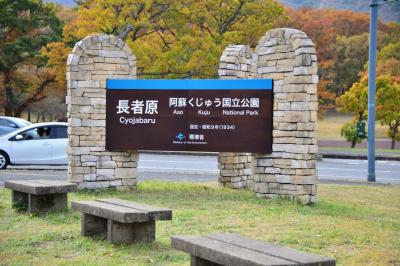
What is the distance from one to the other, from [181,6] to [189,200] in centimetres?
1966

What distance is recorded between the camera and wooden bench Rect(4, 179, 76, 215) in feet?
34.6

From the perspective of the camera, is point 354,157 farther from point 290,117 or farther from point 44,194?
point 44,194

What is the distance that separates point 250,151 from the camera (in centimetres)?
1346

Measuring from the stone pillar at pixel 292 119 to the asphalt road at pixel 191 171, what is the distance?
5457 millimetres

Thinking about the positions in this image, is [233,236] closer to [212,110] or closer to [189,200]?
[189,200]

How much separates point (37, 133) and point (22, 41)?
20.3 meters

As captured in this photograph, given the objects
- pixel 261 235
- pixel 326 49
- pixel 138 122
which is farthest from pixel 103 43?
pixel 326 49

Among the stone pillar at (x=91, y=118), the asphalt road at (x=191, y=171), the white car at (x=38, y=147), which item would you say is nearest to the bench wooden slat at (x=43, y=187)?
the stone pillar at (x=91, y=118)

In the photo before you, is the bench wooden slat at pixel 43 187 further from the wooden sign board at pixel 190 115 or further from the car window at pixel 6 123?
the car window at pixel 6 123

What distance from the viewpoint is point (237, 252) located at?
233 inches

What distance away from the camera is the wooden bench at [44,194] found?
10.5m

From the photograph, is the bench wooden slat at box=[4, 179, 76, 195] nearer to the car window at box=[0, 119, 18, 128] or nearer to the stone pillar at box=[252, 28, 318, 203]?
the stone pillar at box=[252, 28, 318, 203]

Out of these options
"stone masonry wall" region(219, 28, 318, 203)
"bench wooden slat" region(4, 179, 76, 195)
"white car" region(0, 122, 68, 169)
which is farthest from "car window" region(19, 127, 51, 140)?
"bench wooden slat" region(4, 179, 76, 195)

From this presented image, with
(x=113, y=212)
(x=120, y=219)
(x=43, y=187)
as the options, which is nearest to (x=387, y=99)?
(x=43, y=187)
